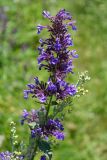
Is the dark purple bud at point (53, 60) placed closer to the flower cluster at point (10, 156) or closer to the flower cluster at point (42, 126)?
the flower cluster at point (42, 126)

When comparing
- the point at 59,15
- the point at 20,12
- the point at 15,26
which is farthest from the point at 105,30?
the point at 59,15

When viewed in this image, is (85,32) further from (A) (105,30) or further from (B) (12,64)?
(B) (12,64)

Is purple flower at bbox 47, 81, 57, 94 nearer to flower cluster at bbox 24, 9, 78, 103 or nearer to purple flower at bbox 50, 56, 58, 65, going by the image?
flower cluster at bbox 24, 9, 78, 103

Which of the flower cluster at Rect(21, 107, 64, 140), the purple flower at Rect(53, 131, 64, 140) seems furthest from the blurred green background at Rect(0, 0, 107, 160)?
the purple flower at Rect(53, 131, 64, 140)

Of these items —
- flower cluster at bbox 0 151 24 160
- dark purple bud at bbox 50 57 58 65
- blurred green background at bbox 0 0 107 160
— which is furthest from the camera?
blurred green background at bbox 0 0 107 160

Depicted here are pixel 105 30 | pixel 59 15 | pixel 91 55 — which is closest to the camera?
pixel 59 15

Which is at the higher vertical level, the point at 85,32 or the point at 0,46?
the point at 85,32

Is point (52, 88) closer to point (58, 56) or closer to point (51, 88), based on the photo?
point (51, 88)

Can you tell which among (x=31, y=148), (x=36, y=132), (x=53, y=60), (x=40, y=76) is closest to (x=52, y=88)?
(x=53, y=60)
